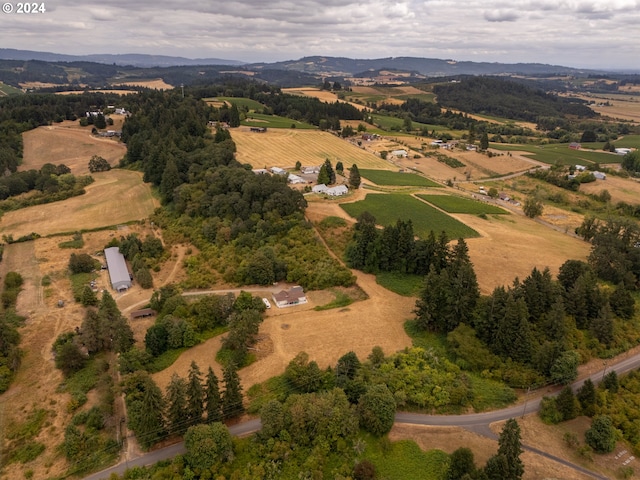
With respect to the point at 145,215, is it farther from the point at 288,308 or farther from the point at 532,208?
the point at 532,208

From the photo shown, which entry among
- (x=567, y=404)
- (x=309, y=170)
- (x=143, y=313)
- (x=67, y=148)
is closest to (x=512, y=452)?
(x=567, y=404)

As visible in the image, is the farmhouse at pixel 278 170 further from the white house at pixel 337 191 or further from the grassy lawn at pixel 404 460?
the grassy lawn at pixel 404 460

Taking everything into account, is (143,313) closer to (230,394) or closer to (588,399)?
(230,394)

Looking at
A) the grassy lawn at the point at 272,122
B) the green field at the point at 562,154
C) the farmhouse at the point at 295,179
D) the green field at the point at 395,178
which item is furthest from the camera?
the grassy lawn at the point at 272,122

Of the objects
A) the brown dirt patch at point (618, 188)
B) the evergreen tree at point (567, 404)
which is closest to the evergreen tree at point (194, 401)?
the evergreen tree at point (567, 404)

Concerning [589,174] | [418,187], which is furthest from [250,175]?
[589,174]

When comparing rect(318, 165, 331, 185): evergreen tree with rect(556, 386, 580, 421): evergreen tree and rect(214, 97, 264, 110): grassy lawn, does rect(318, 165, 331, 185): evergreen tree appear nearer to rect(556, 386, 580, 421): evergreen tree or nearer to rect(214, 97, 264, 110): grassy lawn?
rect(556, 386, 580, 421): evergreen tree
